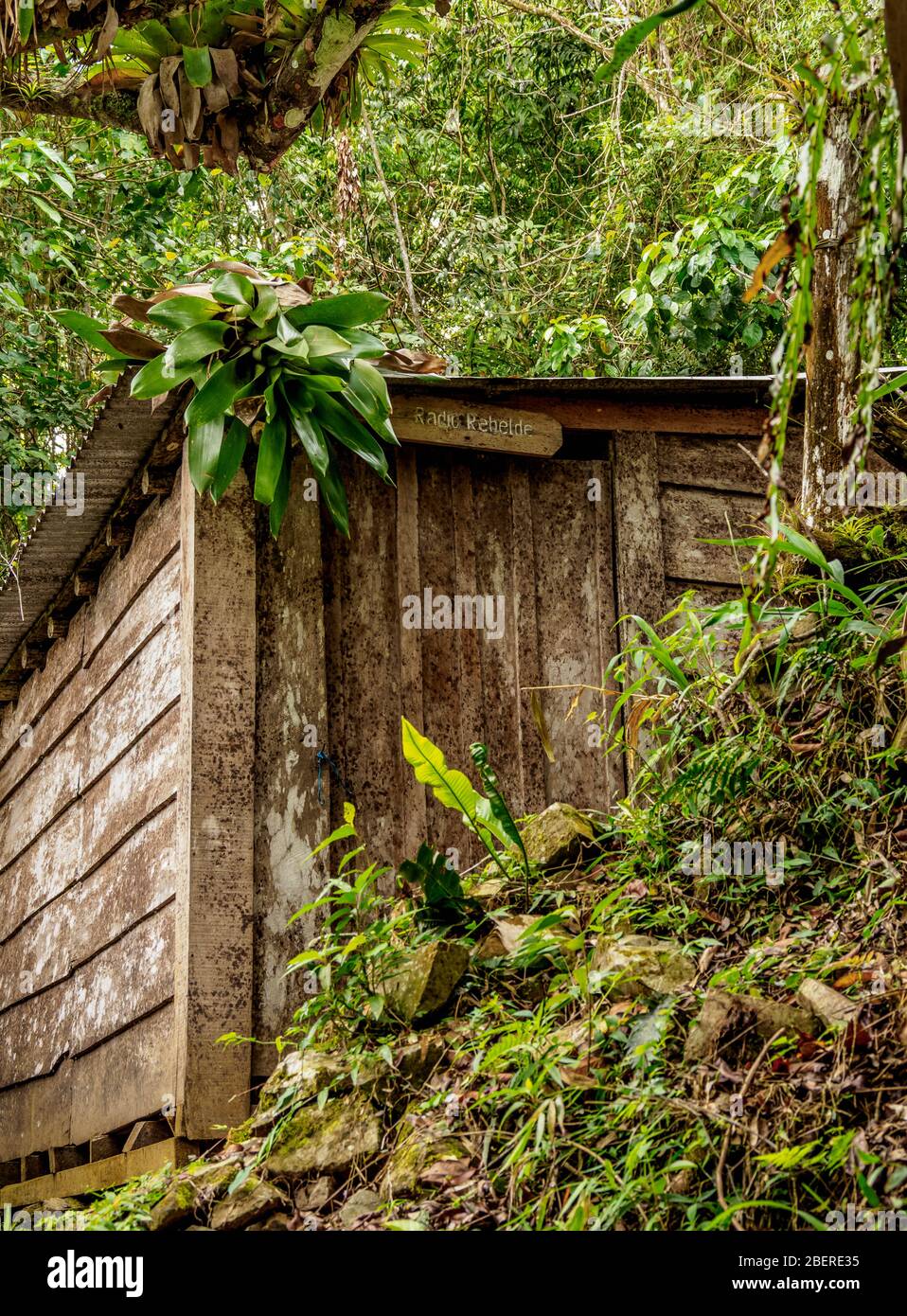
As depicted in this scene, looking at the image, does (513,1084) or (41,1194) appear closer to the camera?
(513,1084)

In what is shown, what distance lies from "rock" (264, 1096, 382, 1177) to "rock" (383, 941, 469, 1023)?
1.02 ft

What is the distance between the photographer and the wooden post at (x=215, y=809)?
184 inches

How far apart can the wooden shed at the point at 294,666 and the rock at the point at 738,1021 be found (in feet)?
7.11

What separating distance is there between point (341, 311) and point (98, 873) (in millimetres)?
3081

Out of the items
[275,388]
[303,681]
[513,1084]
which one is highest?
[275,388]

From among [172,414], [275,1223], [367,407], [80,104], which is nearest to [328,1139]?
[275,1223]

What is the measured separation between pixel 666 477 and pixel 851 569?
164cm

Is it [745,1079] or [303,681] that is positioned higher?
[303,681]

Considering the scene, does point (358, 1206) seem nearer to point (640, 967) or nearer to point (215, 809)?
point (640, 967)

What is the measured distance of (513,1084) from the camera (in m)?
3.33

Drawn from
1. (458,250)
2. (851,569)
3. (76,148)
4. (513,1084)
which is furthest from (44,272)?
(513,1084)

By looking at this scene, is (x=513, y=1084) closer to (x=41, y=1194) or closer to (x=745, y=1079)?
(x=745, y=1079)

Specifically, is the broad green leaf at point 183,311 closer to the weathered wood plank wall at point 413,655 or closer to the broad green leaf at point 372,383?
the broad green leaf at point 372,383

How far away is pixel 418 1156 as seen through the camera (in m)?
3.31
